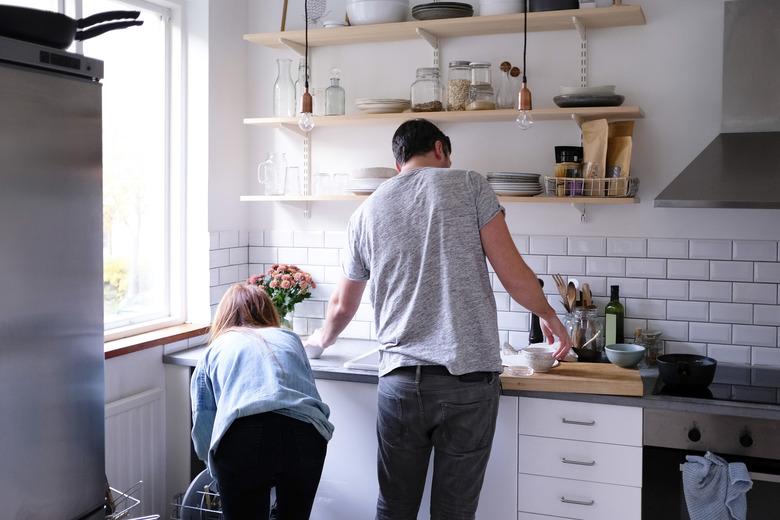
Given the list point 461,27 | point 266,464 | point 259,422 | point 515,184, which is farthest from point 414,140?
point 266,464

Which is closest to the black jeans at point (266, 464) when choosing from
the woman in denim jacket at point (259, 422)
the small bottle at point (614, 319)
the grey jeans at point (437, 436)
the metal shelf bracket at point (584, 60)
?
the woman in denim jacket at point (259, 422)

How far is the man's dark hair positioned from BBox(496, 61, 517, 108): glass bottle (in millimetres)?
730

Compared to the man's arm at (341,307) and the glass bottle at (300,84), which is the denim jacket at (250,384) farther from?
the glass bottle at (300,84)

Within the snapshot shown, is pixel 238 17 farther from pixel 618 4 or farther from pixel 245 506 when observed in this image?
pixel 245 506

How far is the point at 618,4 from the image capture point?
3.25 m

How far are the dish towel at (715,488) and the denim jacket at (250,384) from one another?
1.18 meters

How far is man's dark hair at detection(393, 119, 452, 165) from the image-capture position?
276cm

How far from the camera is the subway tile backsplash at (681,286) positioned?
3250 millimetres

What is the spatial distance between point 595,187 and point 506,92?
1.84 feet

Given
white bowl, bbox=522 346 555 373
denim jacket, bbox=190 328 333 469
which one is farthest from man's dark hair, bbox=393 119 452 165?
white bowl, bbox=522 346 555 373

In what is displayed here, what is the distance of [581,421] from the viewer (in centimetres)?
289

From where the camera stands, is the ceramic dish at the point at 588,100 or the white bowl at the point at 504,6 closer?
the ceramic dish at the point at 588,100

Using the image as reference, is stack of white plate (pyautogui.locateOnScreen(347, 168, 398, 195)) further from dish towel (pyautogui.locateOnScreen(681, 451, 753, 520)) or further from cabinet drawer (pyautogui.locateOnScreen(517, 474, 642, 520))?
dish towel (pyautogui.locateOnScreen(681, 451, 753, 520))

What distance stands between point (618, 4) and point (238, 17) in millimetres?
1796
